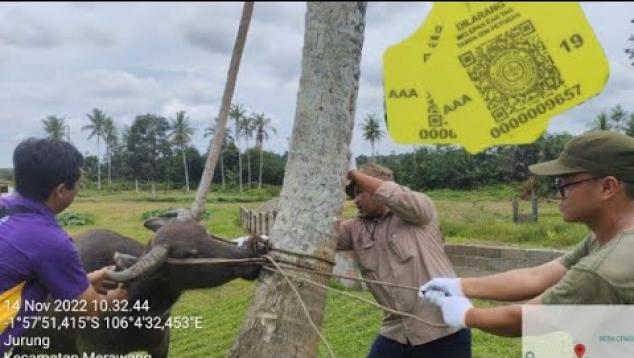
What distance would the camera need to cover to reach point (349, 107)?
284cm

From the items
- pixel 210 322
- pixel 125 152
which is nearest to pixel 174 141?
pixel 125 152

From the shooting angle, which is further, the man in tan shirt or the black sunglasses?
the man in tan shirt

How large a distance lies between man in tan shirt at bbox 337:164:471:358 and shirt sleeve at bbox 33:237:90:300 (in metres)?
1.47

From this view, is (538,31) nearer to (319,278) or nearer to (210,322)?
(319,278)

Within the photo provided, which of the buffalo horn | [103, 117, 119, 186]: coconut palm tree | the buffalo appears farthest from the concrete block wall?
[103, 117, 119, 186]: coconut palm tree

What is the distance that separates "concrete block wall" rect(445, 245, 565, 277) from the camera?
946cm

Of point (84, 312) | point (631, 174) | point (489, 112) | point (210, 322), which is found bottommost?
point (210, 322)

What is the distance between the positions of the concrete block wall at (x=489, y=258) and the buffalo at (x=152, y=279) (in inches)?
243

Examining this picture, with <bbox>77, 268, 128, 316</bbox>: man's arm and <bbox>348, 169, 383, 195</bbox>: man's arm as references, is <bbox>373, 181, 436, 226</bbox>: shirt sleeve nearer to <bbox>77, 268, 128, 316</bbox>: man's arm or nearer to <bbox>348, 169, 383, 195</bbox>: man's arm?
<bbox>348, 169, 383, 195</bbox>: man's arm

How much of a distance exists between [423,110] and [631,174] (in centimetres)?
105

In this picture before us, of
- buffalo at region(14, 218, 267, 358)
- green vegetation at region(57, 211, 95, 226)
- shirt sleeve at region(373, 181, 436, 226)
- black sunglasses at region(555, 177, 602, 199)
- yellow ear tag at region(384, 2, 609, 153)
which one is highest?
yellow ear tag at region(384, 2, 609, 153)

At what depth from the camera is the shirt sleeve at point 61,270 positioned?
309 centimetres

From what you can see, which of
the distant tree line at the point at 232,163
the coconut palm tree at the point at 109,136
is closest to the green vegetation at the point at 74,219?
the distant tree line at the point at 232,163
